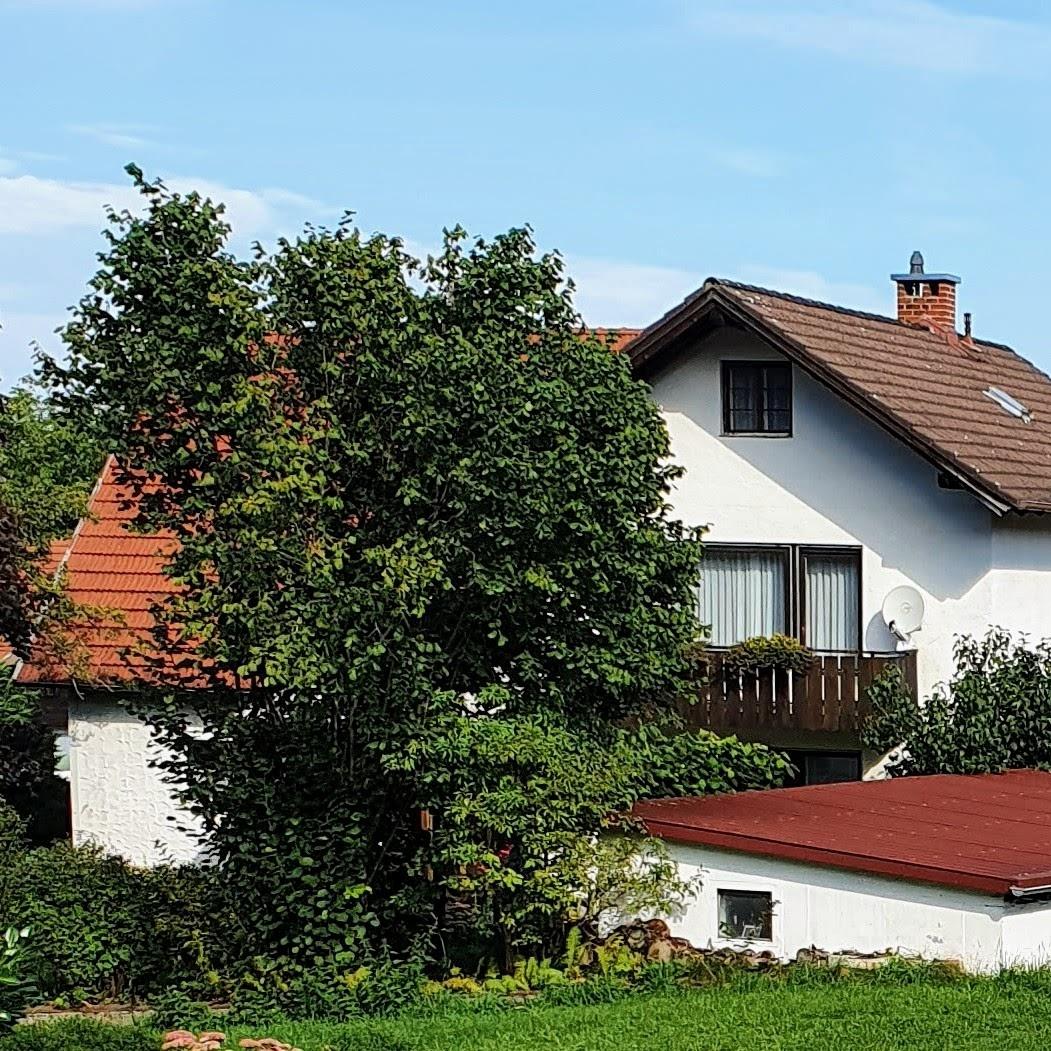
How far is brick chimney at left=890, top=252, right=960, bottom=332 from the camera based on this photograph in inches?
1260

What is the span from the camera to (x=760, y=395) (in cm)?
2659

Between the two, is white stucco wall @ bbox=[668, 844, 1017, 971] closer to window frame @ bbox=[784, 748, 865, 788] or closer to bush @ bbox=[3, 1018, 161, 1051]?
bush @ bbox=[3, 1018, 161, 1051]

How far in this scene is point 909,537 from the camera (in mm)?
25406

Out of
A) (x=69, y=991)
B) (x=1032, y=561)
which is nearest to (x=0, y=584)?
(x=69, y=991)

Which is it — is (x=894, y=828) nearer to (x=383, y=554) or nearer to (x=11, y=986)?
(x=383, y=554)

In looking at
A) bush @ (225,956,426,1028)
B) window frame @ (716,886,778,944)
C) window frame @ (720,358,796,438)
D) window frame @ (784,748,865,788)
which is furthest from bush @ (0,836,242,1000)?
window frame @ (720,358,796,438)

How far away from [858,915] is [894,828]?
1.65 metres

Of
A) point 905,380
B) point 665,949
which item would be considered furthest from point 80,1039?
point 905,380

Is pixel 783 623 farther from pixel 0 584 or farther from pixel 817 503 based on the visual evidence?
pixel 0 584

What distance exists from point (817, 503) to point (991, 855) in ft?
31.0

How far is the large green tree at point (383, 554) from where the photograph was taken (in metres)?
17.1

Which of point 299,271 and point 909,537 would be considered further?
point 909,537

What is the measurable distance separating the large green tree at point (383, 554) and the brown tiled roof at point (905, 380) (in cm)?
682

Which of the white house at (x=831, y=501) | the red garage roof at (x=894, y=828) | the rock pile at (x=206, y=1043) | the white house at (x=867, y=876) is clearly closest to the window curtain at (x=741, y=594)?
the white house at (x=831, y=501)
